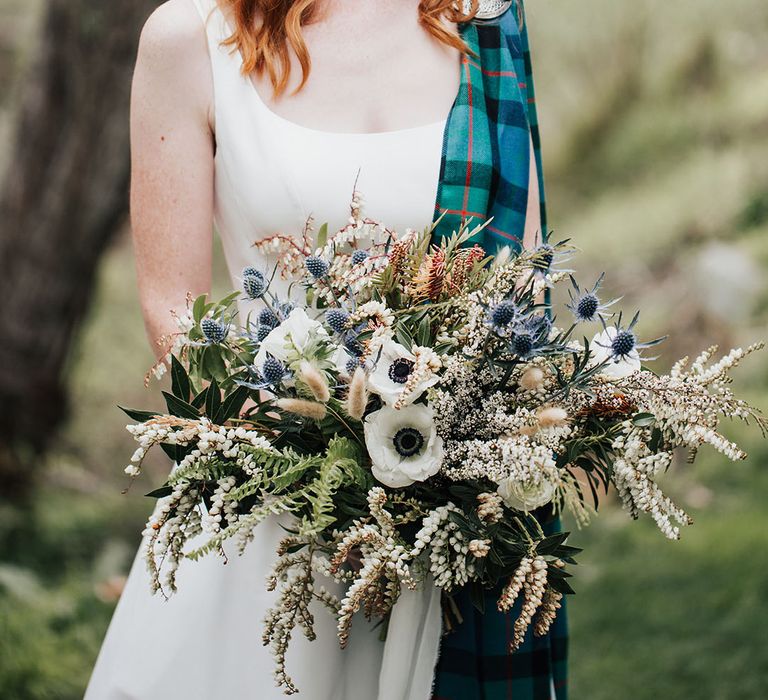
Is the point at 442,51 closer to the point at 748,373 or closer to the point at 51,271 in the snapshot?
the point at 51,271

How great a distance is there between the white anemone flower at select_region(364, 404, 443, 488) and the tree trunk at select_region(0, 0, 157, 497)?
115 inches

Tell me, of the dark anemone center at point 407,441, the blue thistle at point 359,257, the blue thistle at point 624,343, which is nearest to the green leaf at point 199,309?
the blue thistle at point 359,257

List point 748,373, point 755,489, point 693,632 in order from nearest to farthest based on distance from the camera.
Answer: point 693,632 < point 755,489 < point 748,373

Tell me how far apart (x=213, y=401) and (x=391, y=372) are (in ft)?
0.81

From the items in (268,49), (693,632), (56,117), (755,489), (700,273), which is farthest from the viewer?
(700,273)

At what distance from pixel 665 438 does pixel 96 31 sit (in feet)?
10.2

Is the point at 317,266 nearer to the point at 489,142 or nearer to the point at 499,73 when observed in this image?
the point at 489,142

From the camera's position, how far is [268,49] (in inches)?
70.2

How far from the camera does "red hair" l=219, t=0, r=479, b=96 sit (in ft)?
5.79

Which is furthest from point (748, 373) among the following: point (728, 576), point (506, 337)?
point (506, 337)

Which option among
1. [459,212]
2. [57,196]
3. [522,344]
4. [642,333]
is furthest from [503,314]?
[642,333]

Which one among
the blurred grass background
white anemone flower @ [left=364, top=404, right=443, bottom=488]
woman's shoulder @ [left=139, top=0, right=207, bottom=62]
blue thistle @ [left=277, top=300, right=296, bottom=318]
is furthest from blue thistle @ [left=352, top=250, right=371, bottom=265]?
the blurred grass background

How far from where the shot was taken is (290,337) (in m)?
1.33

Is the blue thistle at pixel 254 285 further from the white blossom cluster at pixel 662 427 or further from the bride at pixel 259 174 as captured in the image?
the white blossom cluster at pixel 662 427
